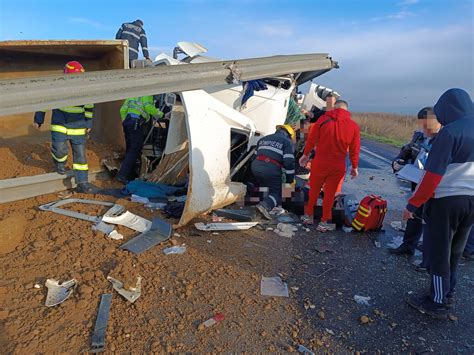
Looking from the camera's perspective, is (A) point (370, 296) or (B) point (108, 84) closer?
(B) point (108, 84)

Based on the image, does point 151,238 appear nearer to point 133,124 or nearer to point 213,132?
point 213,132

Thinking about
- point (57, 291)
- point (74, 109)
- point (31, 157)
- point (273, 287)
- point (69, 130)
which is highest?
point (74, 109)

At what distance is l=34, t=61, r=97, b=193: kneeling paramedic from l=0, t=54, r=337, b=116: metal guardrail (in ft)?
8.48

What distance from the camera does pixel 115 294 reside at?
9.30 feet

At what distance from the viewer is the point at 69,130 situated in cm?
478

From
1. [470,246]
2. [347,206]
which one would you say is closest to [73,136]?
[347,206]

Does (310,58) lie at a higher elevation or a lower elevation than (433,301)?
higher

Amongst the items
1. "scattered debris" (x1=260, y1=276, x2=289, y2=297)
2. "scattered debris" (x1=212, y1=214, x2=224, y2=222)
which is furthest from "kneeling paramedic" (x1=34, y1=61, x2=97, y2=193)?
"scattered debris" (x1=260, y1=276, x2=289, y2=297)

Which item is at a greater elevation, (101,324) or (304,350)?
(101,324)

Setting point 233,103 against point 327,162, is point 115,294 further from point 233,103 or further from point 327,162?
point 233,103

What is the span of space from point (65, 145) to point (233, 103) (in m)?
2.57

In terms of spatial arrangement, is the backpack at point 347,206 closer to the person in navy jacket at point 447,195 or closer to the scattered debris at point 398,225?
the scattered debris at point 398,225

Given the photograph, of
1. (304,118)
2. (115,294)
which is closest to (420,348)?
(115,294)

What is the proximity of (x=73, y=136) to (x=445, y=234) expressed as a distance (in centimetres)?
431
